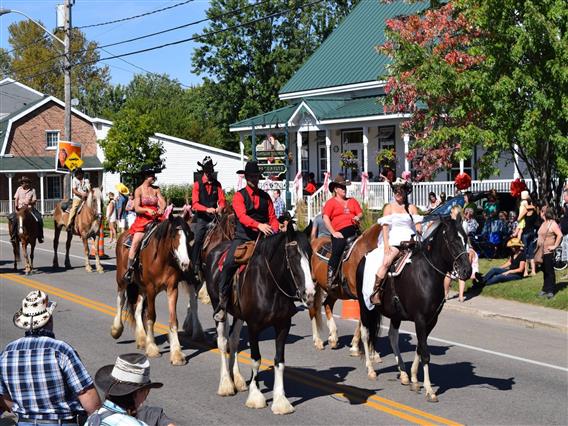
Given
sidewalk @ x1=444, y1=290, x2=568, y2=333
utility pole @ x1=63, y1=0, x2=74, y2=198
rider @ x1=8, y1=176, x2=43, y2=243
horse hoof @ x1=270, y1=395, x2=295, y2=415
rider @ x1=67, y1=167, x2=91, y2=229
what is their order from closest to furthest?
horse hoof @ x1=270, y1=395, x2=295, y2=415 < sidewalk @ x1=444, y1=290, x2=568, y2=333 < rider @ x1=8, y1=176, x2=43, y2=243 < rider @ x1=67, y1=167, x2=91, y2=229 < utility pole @ x1=63, y1=0, x2=74, y2=198

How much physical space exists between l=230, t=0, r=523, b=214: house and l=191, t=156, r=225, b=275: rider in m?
18.7

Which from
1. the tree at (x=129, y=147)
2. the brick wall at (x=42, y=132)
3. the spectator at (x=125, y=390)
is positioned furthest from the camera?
the brick wall at (x=42, y=132)

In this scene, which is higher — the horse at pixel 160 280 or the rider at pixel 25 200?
the rider at pixel 25 200

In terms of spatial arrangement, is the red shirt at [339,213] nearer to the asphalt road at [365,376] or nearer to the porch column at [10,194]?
the asphalt road at [365,376]

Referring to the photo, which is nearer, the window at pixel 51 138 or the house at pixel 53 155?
the house at pixel 53 155

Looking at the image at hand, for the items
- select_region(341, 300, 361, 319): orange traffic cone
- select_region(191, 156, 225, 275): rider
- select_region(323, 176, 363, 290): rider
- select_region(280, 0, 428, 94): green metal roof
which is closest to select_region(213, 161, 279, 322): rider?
select_region(323, 176, 363, 290): rider

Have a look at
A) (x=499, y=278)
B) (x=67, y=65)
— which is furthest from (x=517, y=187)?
(x=67, y=65)

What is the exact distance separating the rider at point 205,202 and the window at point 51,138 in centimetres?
5020

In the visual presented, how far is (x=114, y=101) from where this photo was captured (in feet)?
311

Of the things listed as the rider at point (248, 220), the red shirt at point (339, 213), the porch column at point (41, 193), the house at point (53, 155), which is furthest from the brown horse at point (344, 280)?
the porch column at point (41, 193)

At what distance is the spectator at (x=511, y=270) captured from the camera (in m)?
18.7

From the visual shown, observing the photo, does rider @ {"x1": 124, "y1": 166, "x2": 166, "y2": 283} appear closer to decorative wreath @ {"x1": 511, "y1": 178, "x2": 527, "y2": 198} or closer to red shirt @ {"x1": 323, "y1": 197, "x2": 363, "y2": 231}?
red shirt @ {"x1": 323, "y1": 197, "x2": 363, "y2": 231}

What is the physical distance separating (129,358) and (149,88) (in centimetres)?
10374

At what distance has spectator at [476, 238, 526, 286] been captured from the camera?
18.7 meters
